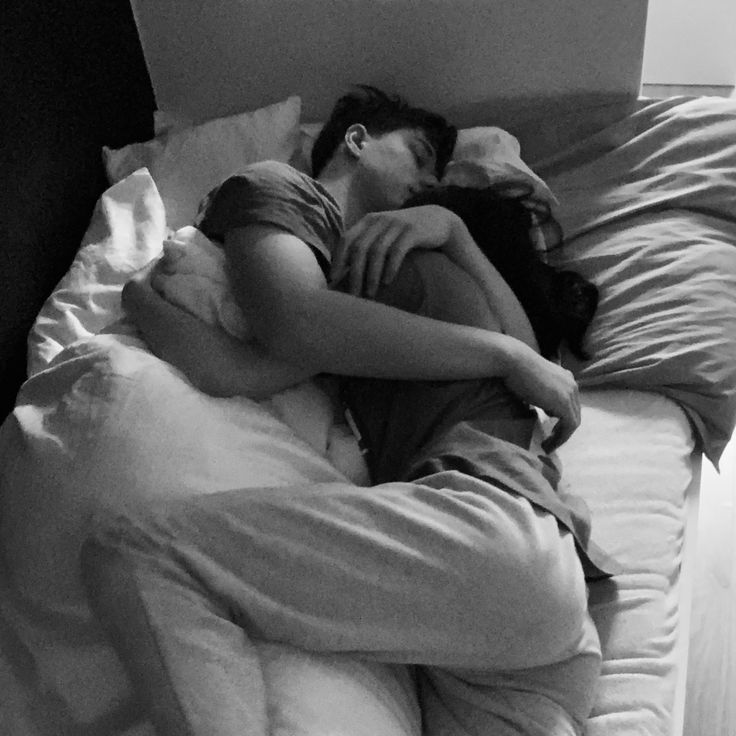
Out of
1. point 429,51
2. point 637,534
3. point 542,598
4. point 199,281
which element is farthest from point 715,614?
point 429,51

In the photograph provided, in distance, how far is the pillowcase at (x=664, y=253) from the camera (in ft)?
4.14

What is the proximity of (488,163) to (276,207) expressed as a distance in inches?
17.0

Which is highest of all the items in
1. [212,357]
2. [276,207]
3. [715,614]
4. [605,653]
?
[276,207]

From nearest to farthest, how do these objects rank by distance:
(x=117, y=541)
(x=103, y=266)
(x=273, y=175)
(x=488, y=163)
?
(x=117, y=541) → (x=273, y=175) → (x=103, y=266) → (x=488, y=163)

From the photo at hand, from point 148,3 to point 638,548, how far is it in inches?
48.1

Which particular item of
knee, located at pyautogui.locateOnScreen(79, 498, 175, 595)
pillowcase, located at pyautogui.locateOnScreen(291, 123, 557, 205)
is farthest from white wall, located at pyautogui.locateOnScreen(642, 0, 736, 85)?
knee, located at pyautogui.locateOnScreen(79, 498, 175, 595)

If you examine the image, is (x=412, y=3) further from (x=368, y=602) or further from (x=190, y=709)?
(x=190, y=709)

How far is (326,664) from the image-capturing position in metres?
0.89

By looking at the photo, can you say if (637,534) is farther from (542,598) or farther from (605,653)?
(542,598)

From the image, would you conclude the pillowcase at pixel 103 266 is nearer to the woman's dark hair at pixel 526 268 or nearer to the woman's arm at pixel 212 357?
the woman's arm at pixel 212 357

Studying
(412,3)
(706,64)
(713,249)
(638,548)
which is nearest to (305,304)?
(638,548)

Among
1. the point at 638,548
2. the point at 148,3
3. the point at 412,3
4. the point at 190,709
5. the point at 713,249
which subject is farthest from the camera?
the point at 148,3

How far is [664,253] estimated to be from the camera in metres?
1.38

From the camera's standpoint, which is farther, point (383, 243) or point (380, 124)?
point (380, 124)
